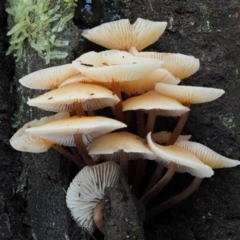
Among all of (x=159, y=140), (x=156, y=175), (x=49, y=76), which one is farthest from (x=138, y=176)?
(x=49, y=76)

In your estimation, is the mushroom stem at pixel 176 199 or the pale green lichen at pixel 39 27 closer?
the mushroom stem at pixel 176 199

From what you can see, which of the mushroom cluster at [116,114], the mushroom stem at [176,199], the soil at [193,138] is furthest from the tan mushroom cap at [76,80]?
the mushroom stem at [176,199]

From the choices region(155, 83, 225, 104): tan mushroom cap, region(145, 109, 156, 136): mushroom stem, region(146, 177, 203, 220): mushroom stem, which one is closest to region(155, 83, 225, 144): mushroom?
region(155, 83, 225, 104): tan mushroom cap

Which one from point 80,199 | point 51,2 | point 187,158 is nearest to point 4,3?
point 51,2

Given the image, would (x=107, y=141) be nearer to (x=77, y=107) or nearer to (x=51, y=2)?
(x=77, y=107)

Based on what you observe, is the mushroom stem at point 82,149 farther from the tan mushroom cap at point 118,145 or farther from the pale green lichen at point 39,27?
the pale green lichen at point 39,27

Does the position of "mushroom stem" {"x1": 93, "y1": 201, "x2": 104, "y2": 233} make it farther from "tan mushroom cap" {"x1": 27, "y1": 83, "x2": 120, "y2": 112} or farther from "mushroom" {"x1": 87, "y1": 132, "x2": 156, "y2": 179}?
"tan mushroom cap" {"x1": 27, "y1": 83, "x2": 120, "y2": 112}

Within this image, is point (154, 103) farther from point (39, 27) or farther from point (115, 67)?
point (39, 27)
